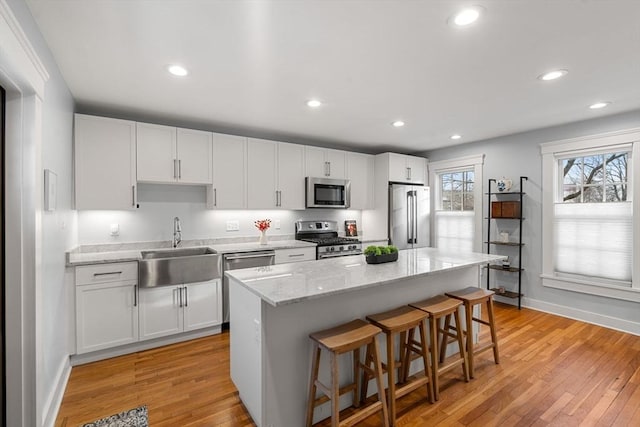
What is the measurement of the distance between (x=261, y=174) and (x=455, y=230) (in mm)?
3331

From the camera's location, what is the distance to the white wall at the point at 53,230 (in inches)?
70.8

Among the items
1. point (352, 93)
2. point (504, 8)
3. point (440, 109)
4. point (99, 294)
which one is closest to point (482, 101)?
point (440, 109)

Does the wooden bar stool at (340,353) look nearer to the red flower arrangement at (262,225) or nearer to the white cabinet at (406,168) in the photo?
the red flower arrangement at (262,225)

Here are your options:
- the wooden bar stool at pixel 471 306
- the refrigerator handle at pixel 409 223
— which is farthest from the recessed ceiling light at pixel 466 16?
the refrigerator handle at pixel 409 223

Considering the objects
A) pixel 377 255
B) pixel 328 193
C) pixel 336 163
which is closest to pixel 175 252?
pixel 328 193

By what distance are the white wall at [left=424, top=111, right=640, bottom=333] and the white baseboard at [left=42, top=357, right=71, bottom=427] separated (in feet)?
16.8

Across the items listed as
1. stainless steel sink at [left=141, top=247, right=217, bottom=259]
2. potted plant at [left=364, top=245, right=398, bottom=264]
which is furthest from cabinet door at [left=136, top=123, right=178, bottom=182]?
potted plant at [left=364, top=245, right=398, bottom=264]

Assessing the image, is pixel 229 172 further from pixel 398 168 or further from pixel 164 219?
pixel 398 168

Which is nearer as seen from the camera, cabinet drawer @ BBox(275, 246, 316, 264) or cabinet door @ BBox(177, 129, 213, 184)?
cabinet door @ BBox(177, 129, 213, 184)

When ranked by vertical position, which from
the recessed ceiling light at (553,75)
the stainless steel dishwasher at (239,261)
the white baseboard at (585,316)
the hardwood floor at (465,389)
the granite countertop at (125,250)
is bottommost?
the hardwood floor at (465,389)

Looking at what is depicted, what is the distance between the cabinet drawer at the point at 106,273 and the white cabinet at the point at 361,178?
316 centimetres

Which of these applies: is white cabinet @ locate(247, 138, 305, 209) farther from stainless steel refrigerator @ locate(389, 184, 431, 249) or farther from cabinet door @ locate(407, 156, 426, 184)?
cabinet door @ locate(407, 156, 426, 184)

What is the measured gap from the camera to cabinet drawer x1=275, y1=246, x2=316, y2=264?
392 centimetres

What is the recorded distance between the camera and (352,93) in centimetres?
289
